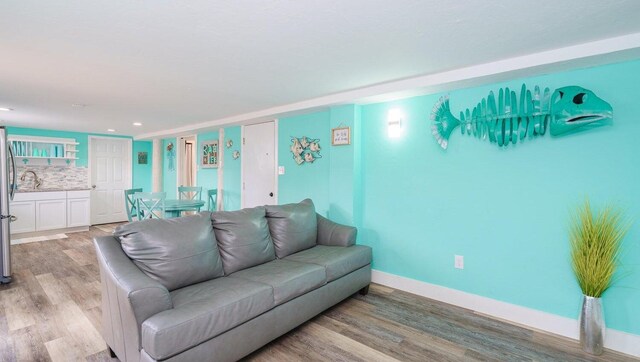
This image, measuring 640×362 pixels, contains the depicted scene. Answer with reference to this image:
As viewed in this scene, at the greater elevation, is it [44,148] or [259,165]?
[44,148]

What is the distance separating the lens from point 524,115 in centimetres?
258

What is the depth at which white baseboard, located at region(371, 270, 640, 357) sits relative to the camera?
2.23 meters

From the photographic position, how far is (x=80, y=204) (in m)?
6.05

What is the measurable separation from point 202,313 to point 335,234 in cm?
179

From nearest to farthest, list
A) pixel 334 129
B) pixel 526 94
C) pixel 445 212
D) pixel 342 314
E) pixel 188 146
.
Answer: pixel 526 94 < pixel 342 314 < pixel 445 212 < pixel 334 129 < pixel 188 146

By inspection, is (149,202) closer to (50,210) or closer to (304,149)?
(50,210)

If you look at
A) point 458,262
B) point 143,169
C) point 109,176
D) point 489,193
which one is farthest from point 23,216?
point 489,193

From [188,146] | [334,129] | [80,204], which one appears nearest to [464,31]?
[334,129]

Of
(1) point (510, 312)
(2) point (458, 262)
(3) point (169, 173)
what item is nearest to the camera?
(1) point (510, 312)

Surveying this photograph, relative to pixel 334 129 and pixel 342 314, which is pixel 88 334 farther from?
pixel 334 129

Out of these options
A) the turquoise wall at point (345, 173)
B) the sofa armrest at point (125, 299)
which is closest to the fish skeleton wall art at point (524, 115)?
the turquoise wall at point (345, 173)

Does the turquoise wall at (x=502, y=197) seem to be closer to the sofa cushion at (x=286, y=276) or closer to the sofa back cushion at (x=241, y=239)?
the sofa cushion at (x=286, y=276)

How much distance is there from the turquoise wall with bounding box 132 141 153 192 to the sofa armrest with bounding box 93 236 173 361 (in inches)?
247

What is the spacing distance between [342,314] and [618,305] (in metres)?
2.06
